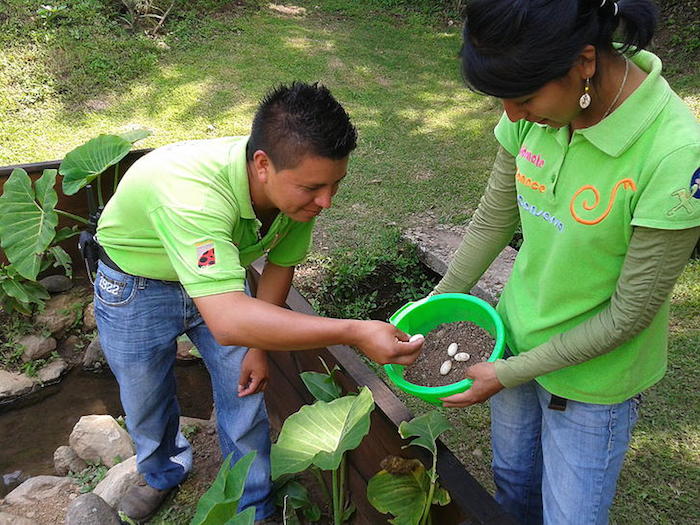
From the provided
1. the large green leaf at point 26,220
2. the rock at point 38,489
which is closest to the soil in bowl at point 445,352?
the rock at point 38,489

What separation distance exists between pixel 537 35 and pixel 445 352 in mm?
932

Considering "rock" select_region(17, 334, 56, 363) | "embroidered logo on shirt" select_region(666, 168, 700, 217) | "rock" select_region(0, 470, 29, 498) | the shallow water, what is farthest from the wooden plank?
"embroidered logo on shirt" select_region(666, 168, 700, 217)

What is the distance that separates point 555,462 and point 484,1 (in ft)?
3.38

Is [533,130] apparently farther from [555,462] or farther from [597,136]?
[555,462]

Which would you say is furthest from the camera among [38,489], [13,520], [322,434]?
[38,489]

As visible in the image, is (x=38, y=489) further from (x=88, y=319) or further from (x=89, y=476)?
(x=88, y=319)

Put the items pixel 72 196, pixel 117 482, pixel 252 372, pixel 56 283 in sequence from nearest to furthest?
pixel 252 372 → pixel 117 482 → pixel 72 196 → pixel 56 283

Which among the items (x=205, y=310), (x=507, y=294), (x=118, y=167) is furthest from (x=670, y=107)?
(x=118, y=167)

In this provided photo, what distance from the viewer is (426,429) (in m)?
1.64

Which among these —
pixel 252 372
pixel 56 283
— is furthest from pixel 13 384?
pixel 252 372

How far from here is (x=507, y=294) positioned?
1584 mm

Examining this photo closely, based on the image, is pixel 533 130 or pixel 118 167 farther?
pixel 118 167

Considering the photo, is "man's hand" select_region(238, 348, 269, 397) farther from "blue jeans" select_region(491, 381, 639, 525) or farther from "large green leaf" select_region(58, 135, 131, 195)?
"large green leaf" select_region(58, 135, 131, 195)

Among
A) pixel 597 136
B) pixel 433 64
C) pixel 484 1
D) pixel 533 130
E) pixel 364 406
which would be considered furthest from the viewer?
pixel 433 64
